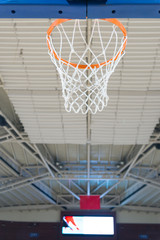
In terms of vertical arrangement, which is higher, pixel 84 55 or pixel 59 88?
pixel 84 55

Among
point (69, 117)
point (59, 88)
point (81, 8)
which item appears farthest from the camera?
point (69, 117)

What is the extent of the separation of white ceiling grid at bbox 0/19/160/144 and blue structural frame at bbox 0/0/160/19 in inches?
177

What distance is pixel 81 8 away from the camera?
3.15 meters

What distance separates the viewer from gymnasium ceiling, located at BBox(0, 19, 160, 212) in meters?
8.16

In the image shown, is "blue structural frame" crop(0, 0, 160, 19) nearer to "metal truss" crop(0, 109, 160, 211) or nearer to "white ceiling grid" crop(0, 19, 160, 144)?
"white ceiling grid" crop(0, 19, 160, 144)

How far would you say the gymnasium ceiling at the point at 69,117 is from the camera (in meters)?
8.16

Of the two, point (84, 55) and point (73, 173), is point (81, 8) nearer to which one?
point (84, 55)

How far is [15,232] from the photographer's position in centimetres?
2180

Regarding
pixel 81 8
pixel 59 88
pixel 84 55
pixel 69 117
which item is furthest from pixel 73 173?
pixel 81 8

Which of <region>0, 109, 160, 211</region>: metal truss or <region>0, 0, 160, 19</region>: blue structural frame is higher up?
<region>0, 109, 160, 211</region>: metal truss

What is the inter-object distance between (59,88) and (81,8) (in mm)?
6626

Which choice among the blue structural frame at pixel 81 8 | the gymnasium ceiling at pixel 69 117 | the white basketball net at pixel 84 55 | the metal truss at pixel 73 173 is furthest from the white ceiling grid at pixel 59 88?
the blue structural frame at pixel 81 8

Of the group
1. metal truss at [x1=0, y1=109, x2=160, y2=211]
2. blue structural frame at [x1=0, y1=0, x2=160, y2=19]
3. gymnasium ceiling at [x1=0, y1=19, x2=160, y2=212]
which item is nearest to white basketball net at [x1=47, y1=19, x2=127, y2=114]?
gymnasium ceiling at [x1=0, y1=19, x2=160, y2=212]

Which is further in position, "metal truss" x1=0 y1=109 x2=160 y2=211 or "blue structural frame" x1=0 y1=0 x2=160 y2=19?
"metal truss" x1=0 y1=109 x2=160 y2=211
